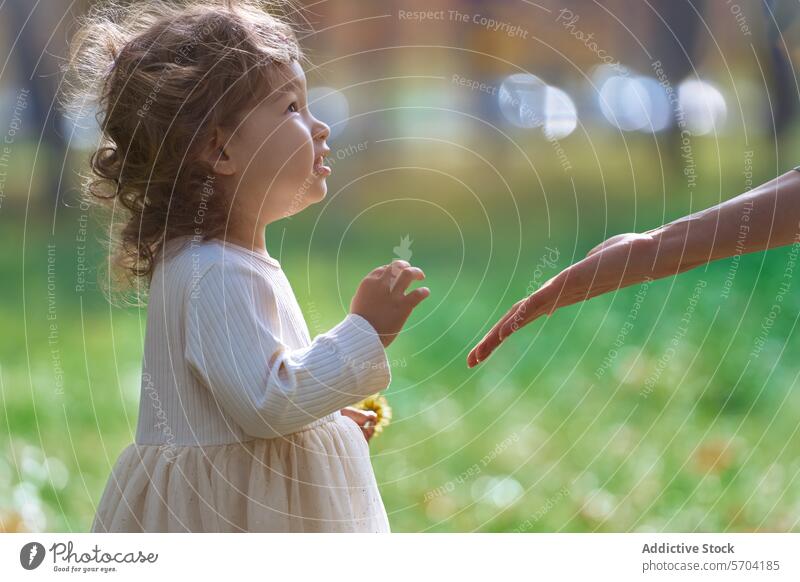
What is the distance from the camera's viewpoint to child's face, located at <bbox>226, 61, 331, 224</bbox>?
784mm

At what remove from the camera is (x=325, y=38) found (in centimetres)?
137

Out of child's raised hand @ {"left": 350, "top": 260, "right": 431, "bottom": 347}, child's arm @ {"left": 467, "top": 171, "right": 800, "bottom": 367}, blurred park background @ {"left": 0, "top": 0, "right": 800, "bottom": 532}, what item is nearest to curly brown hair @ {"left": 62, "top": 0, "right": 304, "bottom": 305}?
child's raised hand @ {"left": 350, "top": 260, "right": 431, "bottom": 347}

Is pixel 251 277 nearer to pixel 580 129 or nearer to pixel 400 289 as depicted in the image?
pixel 400 289

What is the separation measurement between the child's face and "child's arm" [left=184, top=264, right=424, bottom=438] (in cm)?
9

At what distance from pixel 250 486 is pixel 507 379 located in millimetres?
846

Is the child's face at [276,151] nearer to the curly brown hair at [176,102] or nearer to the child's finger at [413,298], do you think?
the curly brown hair at [176,102]

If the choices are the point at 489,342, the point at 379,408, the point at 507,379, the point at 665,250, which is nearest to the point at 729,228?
the point at 665,250

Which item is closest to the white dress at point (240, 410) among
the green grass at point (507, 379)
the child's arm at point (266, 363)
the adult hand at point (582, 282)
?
the child's arm at point (266, 363)

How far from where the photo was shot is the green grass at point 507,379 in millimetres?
1348

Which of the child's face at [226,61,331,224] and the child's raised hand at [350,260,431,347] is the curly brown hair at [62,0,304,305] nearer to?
the child's face at [226,61,331,224]

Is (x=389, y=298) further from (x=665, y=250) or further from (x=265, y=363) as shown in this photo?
(x=665, y=250)

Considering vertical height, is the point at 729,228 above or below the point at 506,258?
above

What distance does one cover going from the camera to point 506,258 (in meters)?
1.59
